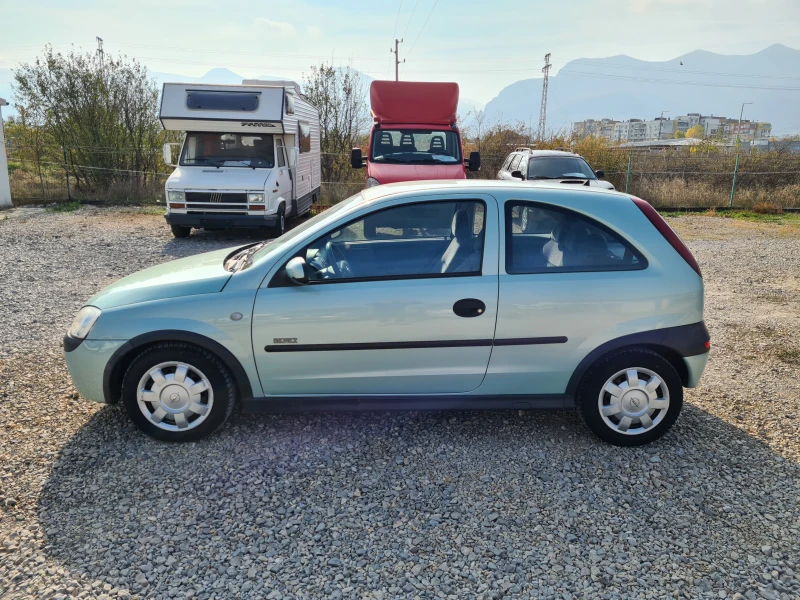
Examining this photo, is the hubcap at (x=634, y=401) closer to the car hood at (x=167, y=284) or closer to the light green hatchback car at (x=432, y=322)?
the light green hatchback car at (x=432, y=322)

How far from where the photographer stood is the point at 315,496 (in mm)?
3420

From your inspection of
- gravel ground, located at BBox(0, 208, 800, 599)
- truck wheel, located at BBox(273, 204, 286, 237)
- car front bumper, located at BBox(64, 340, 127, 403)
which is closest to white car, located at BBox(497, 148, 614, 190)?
truck wheel, located at BBox(273, 204, 286, 237)

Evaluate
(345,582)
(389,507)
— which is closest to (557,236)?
(389,507)

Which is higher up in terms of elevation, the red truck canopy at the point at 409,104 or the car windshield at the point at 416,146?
the red truck canopy at the point at 409,104

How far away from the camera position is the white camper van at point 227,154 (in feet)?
38.5

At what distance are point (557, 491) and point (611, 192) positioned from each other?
200 cm

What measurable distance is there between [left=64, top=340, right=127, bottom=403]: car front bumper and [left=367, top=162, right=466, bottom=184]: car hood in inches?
319

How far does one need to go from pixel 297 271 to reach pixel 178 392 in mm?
1125

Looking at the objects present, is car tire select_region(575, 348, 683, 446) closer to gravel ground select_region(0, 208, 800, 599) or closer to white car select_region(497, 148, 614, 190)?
gravel ground select_region(0, 208, 800, 599)

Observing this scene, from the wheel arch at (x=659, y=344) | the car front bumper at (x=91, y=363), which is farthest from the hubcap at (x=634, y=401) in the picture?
the car front bumper at (x=91, y=363)

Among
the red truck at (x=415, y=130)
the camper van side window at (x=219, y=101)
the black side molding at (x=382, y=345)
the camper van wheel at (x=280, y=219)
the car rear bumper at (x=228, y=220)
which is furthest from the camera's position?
the camper van wheel at (x=280, y=219)

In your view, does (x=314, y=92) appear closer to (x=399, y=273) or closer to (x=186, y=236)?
(x=186, y=236)

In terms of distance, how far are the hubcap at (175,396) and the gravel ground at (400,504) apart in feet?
0.63

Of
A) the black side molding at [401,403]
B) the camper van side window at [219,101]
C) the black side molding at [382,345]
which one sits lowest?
the black side molding at [401,403]
